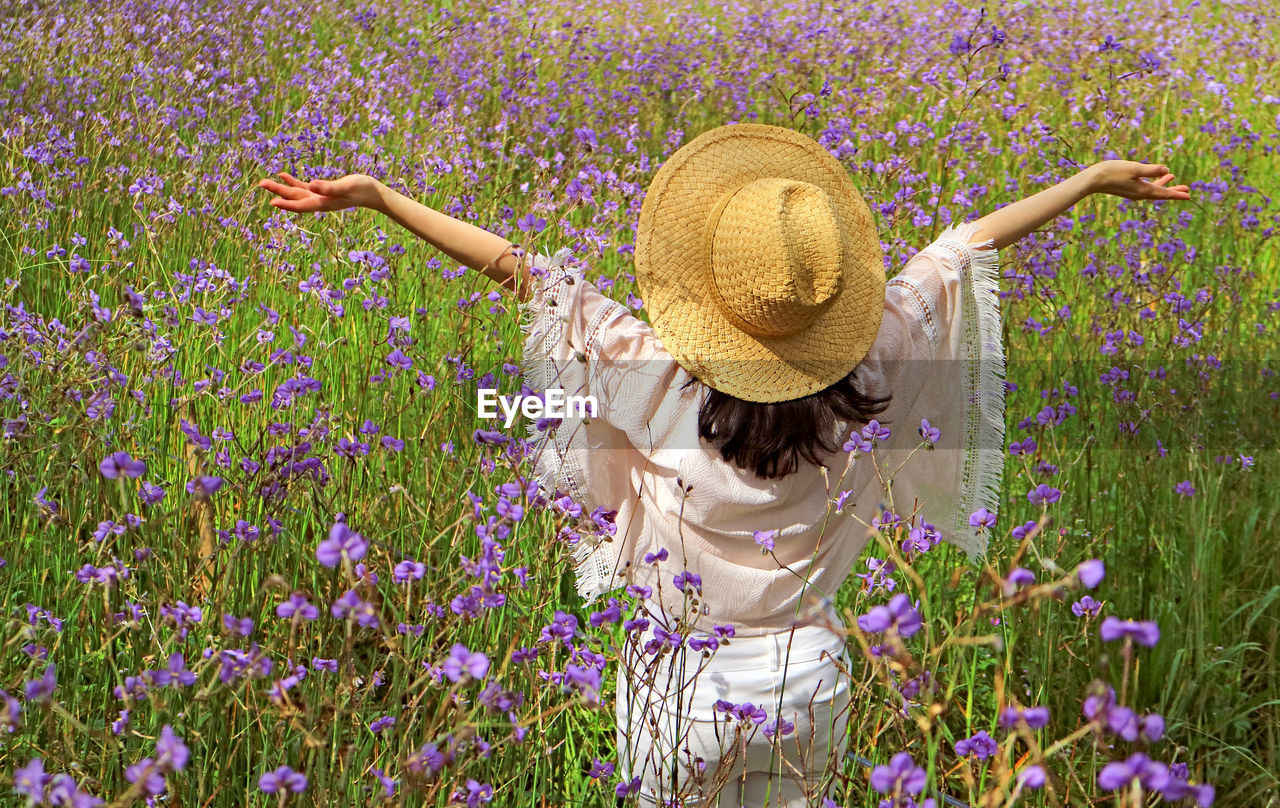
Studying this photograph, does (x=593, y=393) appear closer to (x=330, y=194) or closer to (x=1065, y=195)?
(x=330, y=194)

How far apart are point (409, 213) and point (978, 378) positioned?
116 centimetres

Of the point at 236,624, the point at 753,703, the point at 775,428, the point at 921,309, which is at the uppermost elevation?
the point at 921,309

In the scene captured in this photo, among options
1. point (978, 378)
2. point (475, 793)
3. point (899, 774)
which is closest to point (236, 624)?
point (475, 793)

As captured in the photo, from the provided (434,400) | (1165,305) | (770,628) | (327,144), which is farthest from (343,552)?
(327,144)

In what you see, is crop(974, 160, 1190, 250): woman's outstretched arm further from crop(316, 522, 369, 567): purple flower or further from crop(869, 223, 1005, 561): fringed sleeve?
crop(316, 522, 369, 567): purple flower

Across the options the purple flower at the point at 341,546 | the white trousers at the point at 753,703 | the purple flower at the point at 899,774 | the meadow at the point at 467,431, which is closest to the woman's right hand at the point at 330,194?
the meadow at the point at 467,431

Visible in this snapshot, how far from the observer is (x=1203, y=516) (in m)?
2.46

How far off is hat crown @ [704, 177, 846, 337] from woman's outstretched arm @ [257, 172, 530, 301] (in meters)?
0.44

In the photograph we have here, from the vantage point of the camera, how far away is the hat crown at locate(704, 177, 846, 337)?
6.08 ft

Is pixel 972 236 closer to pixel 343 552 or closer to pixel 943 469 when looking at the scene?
pixel 943 469

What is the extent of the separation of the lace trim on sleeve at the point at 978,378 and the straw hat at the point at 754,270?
0.26 meters

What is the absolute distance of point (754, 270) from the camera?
1.88 metres

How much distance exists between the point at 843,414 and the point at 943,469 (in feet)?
1.29

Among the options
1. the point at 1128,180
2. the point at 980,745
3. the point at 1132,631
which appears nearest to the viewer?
the point at 1132,631
